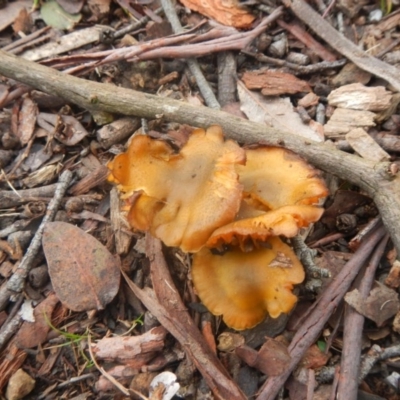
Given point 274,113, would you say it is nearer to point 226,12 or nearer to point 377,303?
point 226,12

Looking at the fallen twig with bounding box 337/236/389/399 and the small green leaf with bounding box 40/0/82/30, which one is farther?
the small green leaf with bounding box 40/0/82/30

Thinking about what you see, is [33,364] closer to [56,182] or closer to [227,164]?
[56,182]

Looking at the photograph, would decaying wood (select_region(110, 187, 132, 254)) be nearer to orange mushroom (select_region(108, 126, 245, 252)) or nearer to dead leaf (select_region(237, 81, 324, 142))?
orange mushroom (select_region(108, 126, 245, 252))

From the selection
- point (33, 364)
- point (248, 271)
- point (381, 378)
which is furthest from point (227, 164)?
point (33, 364)

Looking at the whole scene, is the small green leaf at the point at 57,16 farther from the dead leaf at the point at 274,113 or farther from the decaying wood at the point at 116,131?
the dead leaf at the point at 274,113

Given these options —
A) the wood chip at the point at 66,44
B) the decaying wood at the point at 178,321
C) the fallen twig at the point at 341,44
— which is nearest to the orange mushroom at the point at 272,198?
the decaying wood at the point at 178,321

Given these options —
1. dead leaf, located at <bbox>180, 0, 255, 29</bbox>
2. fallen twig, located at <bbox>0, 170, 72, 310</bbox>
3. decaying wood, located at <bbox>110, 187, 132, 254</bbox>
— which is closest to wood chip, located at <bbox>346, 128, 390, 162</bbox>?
dead leaf, located at <bbox>180, 0, 255, 29</bbox>
